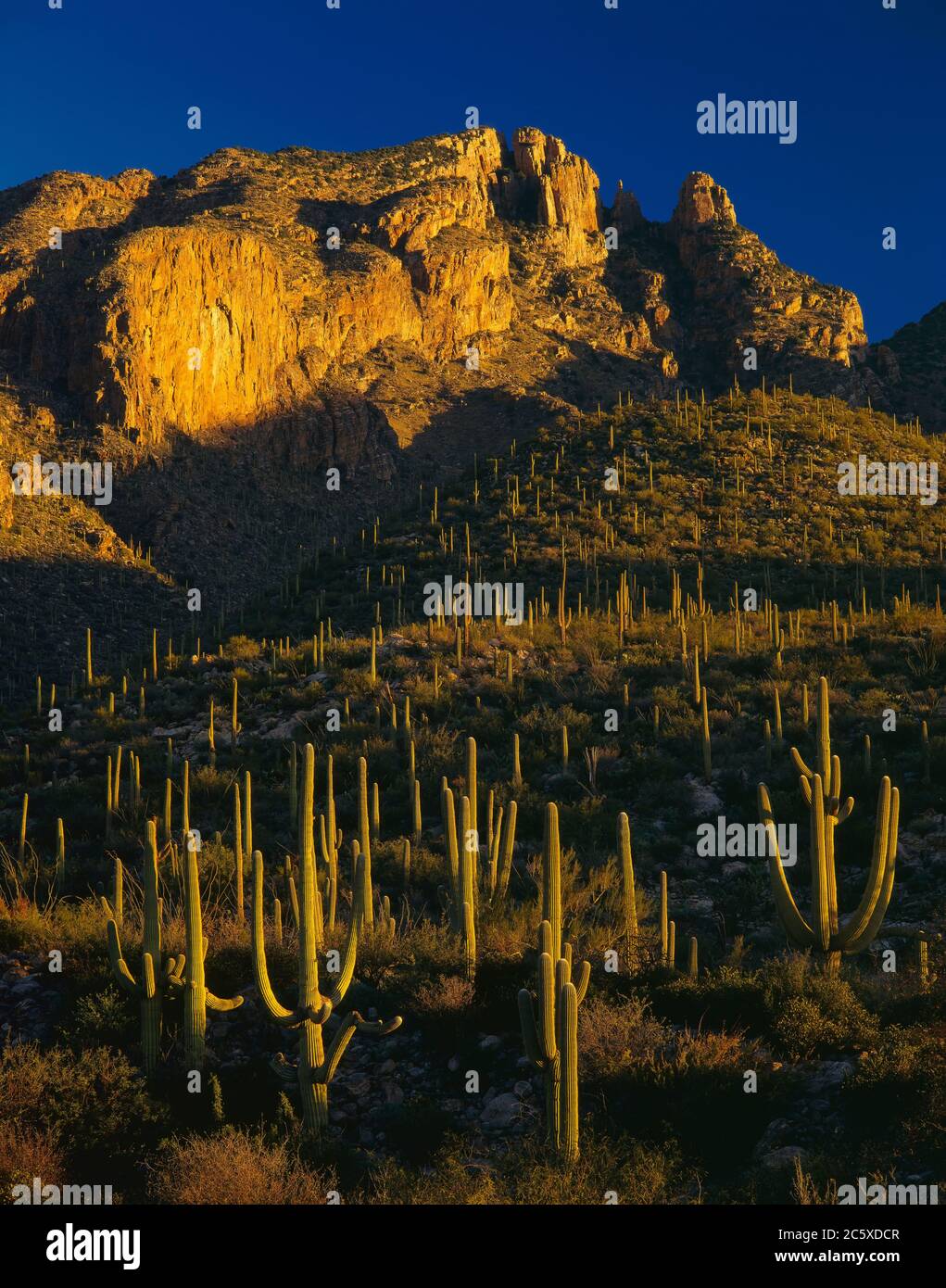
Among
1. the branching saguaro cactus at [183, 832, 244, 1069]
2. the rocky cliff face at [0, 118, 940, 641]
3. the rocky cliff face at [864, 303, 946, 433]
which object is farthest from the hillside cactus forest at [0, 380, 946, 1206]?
the rocky cliff face at [864, 303, 946, 433]

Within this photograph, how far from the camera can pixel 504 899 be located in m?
11.1

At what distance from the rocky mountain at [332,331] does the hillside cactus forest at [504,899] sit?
27105 mm

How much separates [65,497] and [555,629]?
3697 cm

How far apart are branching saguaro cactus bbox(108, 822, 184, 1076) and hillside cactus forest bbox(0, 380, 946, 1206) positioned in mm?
29

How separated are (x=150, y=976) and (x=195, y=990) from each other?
0.39 metres

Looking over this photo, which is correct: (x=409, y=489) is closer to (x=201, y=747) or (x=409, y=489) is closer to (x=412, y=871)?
(x=201, y=747)

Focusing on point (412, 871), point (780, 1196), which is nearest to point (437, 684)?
point (412, 871)

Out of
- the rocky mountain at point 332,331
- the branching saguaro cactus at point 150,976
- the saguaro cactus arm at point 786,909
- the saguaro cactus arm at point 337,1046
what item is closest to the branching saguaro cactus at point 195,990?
the branching saguaro cactus at point 150,976

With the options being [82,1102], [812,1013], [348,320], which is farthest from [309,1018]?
[348,320]

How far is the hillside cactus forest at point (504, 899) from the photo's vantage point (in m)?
6.74

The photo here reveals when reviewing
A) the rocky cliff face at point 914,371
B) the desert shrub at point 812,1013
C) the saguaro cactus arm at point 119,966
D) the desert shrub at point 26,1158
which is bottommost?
the desert shrub at point 26,1158

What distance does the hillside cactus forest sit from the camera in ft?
22.1

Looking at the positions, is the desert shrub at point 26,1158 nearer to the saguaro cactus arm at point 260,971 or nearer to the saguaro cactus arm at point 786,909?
the saguaro cactus arm at point 260,971

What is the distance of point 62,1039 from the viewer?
805 cm
